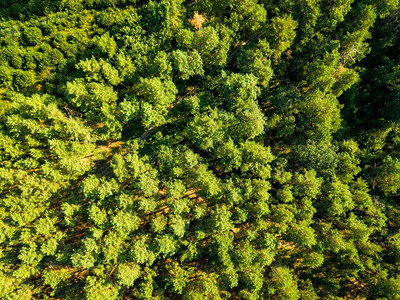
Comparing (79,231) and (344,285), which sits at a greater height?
(79,231)

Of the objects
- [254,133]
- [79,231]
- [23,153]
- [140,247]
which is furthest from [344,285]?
[23,153]

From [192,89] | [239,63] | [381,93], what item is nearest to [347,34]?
[381,93]

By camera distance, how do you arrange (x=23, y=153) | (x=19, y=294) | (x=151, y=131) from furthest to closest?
1. (x=151, y=131)
2. (x=23, y=153)
3. (x=19, y=294)

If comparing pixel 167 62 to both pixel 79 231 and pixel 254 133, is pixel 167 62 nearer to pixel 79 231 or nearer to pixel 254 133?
pixel 254 133

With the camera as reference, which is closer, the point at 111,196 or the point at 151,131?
the point at 111,196

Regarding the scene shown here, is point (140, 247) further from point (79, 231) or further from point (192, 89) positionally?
point (192, 89)

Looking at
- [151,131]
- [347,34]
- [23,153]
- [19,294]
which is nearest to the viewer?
[19,294]

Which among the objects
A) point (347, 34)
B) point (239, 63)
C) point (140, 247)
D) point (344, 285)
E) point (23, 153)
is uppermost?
point (347, 34)
